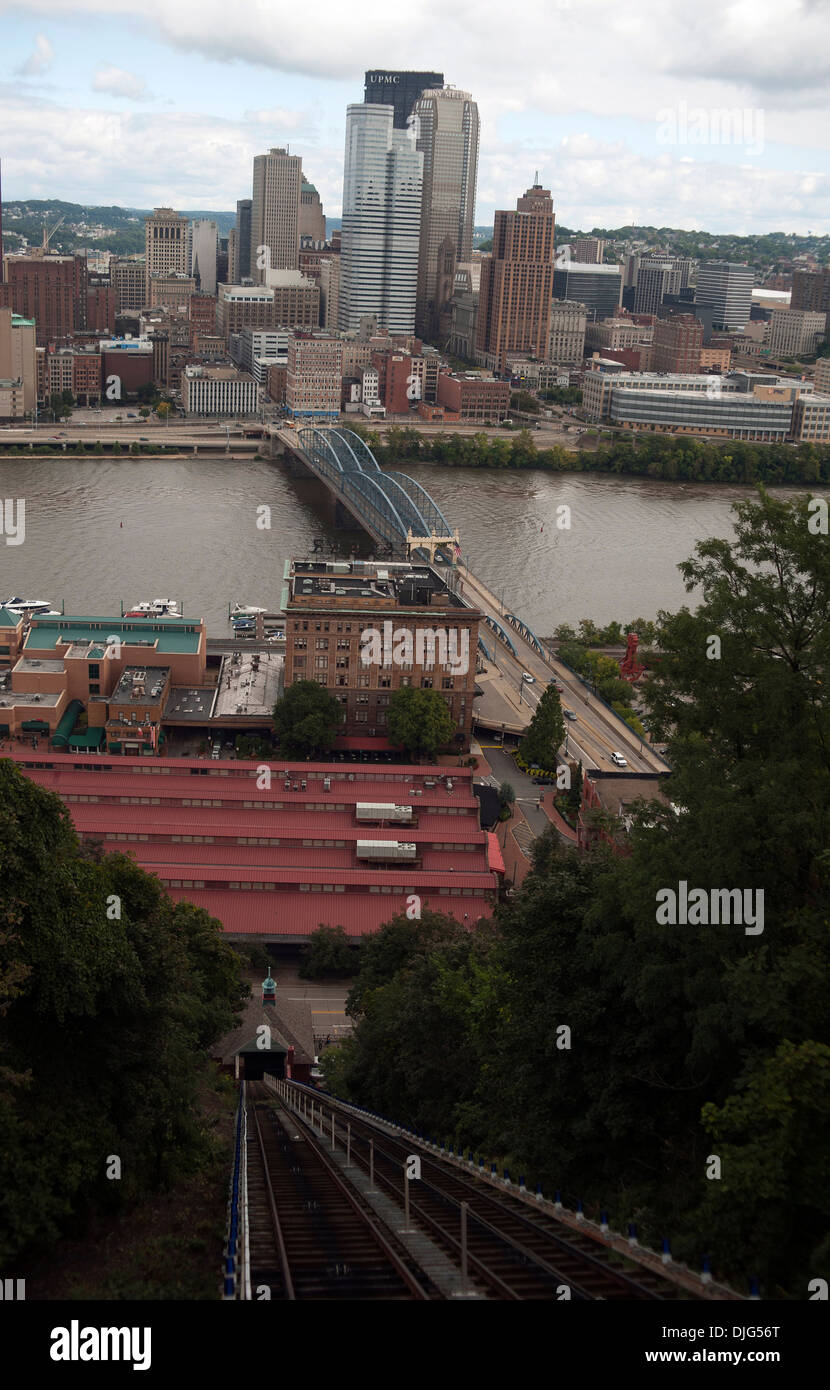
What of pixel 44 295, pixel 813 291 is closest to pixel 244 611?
pixel 44 295

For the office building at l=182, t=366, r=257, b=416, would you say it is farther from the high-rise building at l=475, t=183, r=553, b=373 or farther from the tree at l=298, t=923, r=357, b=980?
the tree at l=298, t=923, r=357, b=980

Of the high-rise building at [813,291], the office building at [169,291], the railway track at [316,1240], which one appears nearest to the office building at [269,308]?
the office building at [169,291]

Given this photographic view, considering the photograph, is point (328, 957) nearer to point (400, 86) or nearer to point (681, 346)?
point (681, 346)

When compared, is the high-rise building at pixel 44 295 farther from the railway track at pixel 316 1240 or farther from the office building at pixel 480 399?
the railway track at pixel 316 1240

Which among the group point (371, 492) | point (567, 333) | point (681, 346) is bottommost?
point (371, 492)

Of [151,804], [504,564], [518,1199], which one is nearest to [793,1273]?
[518,1199]

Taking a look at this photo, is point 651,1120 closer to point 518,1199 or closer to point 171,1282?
point 518,1199
